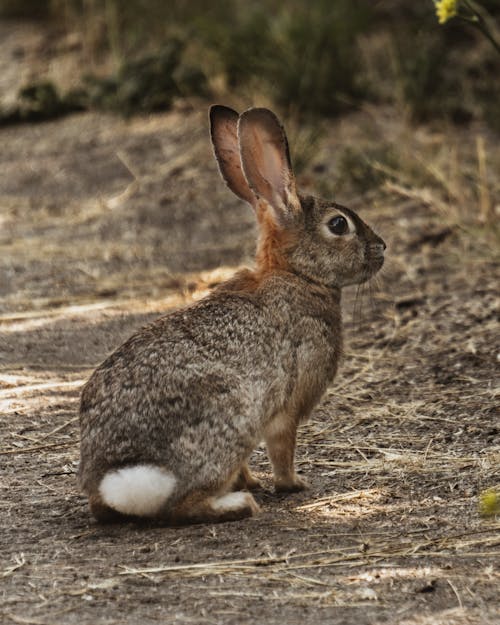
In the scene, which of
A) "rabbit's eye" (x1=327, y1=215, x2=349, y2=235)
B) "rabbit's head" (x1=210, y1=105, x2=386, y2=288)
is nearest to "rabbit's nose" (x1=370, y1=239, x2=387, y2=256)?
"rabbit's head" (x1=210, y1=105, x2=386, y2=288)

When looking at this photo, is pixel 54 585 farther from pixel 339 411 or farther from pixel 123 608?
pixel 339 411

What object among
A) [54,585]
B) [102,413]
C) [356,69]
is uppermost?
[356,69]

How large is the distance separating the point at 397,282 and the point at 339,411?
208cm

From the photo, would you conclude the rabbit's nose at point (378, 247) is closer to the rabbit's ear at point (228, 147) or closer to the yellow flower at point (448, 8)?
the rabbit's ear at point (228, 147)

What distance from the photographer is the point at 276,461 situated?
473 centimetres

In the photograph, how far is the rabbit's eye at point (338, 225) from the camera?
504cm

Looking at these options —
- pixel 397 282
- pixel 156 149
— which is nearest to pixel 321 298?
pixel 397 282

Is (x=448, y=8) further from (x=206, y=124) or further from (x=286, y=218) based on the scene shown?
(x=206, y=124)

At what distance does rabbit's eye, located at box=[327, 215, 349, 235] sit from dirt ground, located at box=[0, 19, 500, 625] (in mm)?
897

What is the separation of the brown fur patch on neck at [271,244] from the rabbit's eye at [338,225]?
6.4 inches

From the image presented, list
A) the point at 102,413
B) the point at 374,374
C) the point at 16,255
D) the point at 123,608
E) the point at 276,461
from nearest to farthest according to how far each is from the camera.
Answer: the point at 123,608 → the point at 102,413 → the point at 276,461 → the point at 374,374 → the point at 16,255

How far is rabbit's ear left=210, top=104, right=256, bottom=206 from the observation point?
16.8 ft

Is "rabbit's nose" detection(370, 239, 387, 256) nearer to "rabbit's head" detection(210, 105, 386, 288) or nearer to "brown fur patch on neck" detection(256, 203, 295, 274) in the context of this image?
"rabbit's head" detection(210, 105, 386, 288)

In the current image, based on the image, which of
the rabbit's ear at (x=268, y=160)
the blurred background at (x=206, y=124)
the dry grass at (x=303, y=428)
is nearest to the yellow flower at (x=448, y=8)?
the rabbit's ear at (x=268, y=160)
